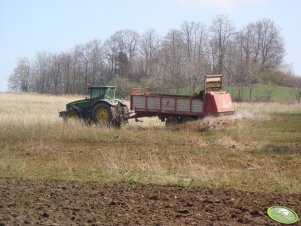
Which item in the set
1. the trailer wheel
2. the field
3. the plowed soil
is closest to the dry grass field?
the field

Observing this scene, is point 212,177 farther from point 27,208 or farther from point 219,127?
point 219,127

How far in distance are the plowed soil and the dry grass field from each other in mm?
825

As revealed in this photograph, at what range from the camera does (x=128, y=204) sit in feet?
22.0

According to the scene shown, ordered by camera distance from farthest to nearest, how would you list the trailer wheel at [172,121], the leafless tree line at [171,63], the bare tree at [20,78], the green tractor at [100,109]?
1. the bare tree at [20,78]
2. the leafless tree line at [171,63]
3. the trailer wheel at [172,121]
4. the green tractor at [100,109]

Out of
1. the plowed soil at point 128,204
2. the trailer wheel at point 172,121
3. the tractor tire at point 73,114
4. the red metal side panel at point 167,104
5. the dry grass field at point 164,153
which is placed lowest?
the plowed soil at point 128,204

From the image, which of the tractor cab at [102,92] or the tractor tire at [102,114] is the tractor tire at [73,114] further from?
the tractor cab at [102,92]

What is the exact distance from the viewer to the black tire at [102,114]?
18969mm

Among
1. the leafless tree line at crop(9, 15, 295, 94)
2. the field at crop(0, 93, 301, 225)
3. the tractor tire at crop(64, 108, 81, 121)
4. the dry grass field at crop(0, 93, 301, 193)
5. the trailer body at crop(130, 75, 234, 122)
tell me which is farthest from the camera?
the leafless tree line at crop(9, 15, 295, 94)

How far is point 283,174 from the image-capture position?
948 centimetres

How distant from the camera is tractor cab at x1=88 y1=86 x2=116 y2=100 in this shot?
19922 mm

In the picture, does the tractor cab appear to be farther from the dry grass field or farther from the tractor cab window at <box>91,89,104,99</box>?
the dry grass field

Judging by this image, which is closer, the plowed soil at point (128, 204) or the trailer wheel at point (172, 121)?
the plowed soil at point (128, 204)

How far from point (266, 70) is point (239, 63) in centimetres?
625

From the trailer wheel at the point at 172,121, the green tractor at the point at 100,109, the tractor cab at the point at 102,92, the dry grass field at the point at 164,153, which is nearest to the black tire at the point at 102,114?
the green tractor at the point at 100,109
